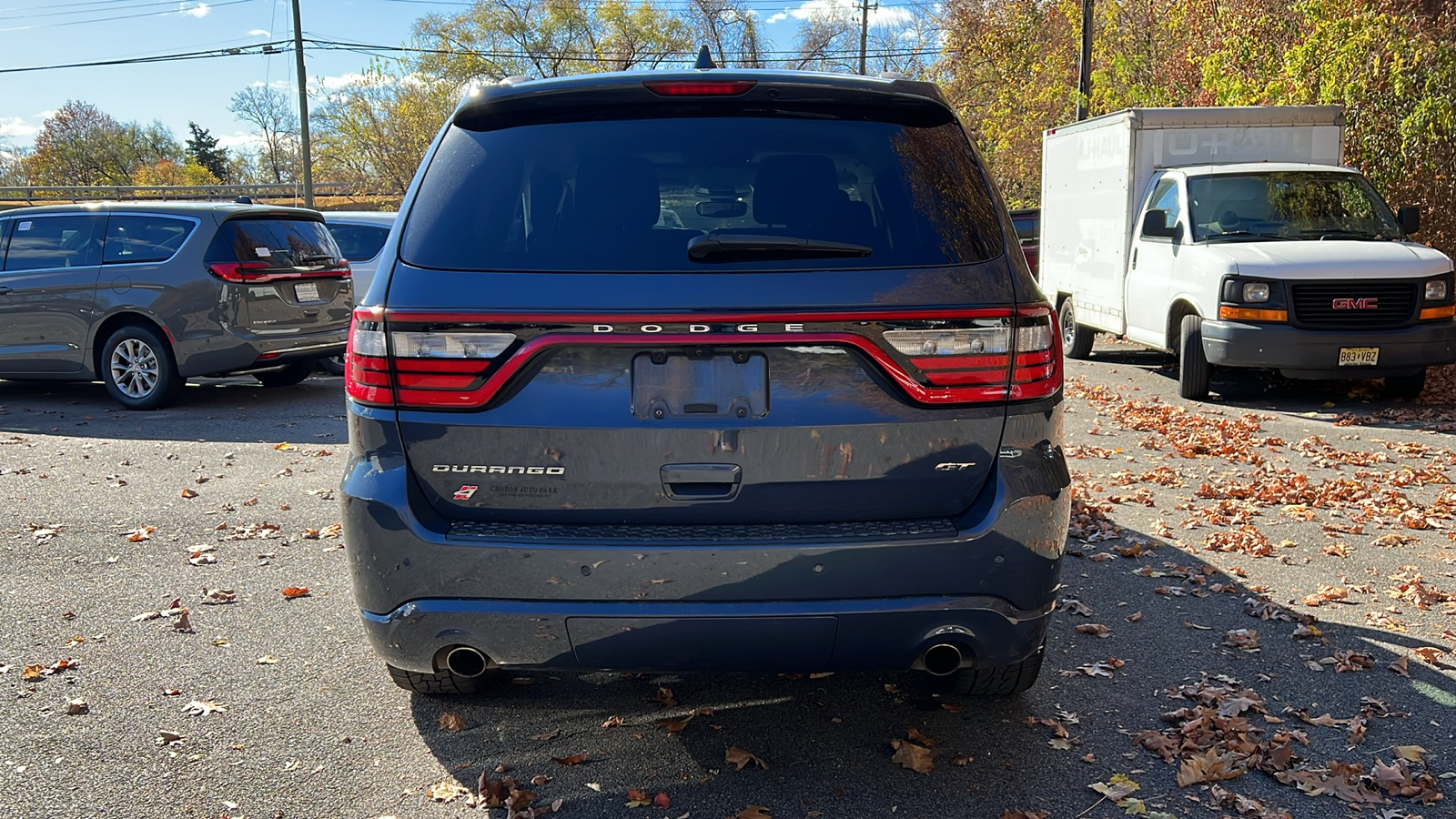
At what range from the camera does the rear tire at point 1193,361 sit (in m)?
10.1

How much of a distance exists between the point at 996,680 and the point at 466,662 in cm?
161

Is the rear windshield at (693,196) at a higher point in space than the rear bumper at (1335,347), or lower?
higher

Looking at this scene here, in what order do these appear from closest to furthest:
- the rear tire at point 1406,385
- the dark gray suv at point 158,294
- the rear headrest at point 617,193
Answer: the rear headrest at point 617,193, the rear tire at point 1406,385, the dark gray suv at point 158,294

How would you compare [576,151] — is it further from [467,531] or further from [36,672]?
[36,672]

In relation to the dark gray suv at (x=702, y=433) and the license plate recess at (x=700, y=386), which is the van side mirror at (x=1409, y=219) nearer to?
the dark gray suv at (x=702, y=433)

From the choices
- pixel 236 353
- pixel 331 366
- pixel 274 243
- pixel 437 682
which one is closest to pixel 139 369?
pixel 236 353

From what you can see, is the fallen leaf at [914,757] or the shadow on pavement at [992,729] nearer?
the shadow on pavement at [992,729]

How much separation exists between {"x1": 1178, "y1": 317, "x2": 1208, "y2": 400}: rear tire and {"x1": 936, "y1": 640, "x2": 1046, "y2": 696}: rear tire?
7283 mm

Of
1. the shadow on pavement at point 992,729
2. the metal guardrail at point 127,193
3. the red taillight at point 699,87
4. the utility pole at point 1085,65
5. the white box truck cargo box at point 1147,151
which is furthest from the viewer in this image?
the metal guardrail at point 127,193

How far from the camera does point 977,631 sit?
2973mm

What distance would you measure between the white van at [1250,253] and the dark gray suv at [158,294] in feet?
25.6

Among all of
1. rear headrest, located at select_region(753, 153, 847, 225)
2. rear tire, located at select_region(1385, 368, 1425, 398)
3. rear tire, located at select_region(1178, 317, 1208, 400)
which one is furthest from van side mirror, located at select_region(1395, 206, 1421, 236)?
rear headrest, located at select_region(753, 153, 847, 225)

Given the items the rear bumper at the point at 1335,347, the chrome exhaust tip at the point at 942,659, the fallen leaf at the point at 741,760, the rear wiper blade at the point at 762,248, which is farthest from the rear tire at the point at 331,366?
the chrome exhaust tip at the point at 942,659

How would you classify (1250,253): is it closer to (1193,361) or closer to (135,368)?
(1193,361)
